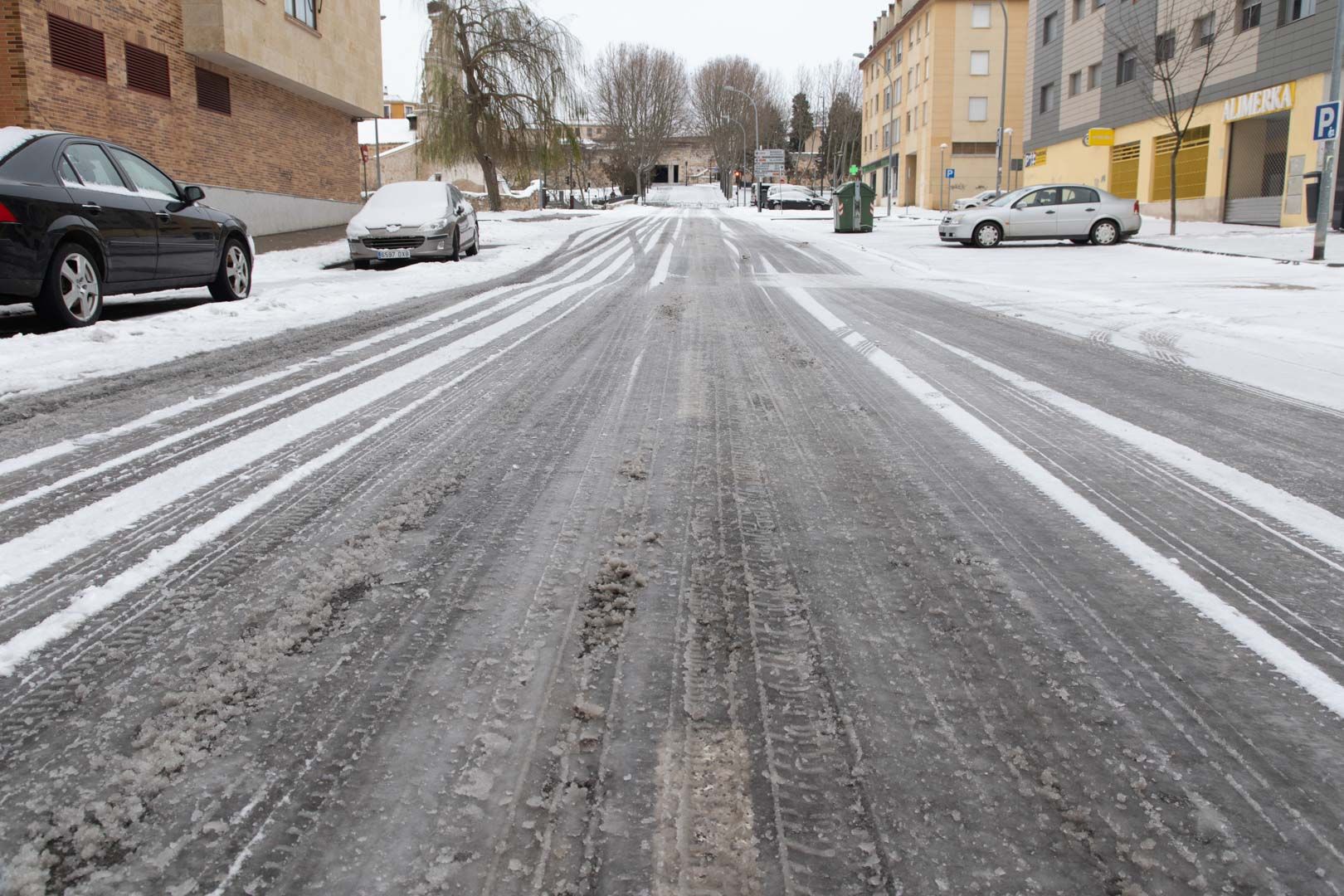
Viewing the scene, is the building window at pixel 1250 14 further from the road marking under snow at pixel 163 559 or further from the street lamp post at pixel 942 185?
the road marking under snow at pixel 163 559

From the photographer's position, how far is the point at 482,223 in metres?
31.6

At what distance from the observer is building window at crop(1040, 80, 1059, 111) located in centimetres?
4216

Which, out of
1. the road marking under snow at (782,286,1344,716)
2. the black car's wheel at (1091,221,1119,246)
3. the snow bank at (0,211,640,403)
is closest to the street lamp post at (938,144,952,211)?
the black car's wheel at (1091,221,1119,246)

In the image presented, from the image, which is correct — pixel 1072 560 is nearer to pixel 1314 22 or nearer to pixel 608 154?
pixel 1314 22

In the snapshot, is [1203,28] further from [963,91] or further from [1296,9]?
[963,91]

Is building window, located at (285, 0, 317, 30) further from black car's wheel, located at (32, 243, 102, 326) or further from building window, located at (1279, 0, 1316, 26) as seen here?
building window, located at (1279, 0, 1316, 26)

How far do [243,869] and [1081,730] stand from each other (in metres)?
1.50

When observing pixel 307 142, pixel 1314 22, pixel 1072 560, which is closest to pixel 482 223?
pixel 307 142

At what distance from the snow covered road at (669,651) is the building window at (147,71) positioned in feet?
54.0

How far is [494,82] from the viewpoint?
3319 centimetres

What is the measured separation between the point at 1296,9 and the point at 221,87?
87.4 ft

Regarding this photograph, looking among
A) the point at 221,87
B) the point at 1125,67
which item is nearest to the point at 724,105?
the point at 1125,67

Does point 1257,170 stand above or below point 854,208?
above

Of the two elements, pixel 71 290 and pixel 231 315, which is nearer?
pixel 71 290
